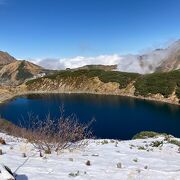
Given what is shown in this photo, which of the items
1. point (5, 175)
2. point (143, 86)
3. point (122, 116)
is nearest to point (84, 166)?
point (5, 175)

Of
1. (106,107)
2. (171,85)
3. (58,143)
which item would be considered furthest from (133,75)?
(58,143)

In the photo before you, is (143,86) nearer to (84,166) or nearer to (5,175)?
(84,166)

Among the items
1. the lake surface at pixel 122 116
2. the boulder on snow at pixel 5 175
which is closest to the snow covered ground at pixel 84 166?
the boulder on snow at pixel 5 175

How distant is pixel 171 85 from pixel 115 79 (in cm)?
4098

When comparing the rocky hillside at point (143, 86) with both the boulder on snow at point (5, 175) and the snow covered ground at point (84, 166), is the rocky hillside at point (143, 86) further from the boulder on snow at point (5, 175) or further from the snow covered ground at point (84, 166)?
the boulder on snow at point (5, 175)

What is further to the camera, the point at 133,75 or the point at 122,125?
the point at 133,75

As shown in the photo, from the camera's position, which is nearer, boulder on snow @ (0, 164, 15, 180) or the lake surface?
boulder on snow @ (0, 164, 15, 180)

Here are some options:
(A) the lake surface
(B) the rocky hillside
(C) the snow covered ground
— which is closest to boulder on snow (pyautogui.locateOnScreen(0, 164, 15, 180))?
(C) the snow covered ground

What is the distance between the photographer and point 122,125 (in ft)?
312

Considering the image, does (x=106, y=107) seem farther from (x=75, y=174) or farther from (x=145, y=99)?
(x=75, y=174)

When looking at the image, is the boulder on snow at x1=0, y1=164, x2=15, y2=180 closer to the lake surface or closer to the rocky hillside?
the lake surface

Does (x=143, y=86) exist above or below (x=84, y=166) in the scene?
above

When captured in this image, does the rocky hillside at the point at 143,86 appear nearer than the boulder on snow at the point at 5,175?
No

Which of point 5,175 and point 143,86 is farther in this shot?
point 143,86
